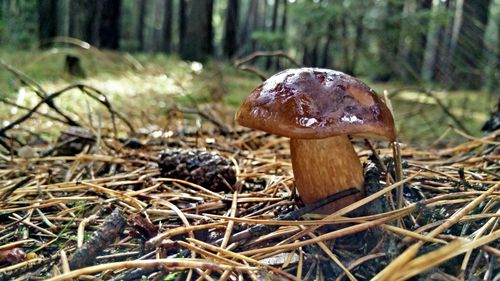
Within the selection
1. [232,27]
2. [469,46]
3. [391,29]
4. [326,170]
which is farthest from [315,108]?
[232,27]

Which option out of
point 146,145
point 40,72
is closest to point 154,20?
point 40,72

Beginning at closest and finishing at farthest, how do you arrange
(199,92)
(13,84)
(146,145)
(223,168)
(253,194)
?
1. (253,194)
2. (223,168)
3. (146,145)
4. (13,84)
5. (199,92)

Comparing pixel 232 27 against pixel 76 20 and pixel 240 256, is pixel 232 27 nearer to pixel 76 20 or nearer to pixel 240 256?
A: pixel 76 20

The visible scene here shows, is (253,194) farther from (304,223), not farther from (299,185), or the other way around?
(304,223)

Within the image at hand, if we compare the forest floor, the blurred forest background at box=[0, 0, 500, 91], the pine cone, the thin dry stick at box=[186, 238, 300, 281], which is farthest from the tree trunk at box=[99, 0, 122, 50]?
the thin dry stick at box=[186, 238, 300, 281]

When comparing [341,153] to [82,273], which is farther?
[341,153]

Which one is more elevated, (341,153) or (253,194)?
(341,153)
